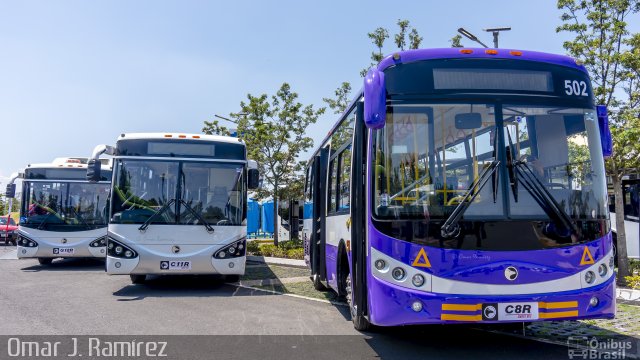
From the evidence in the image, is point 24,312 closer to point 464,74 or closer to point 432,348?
point 432,348

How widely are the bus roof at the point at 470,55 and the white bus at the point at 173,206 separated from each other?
5590 mm

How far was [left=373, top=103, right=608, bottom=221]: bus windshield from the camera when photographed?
511 centimetres

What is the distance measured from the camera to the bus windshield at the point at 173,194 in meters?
9.84

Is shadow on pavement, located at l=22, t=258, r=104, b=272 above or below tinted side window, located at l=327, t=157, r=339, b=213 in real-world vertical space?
below

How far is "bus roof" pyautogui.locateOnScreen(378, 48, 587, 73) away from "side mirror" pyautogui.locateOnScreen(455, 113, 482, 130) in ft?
2.38

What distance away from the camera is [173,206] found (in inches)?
391

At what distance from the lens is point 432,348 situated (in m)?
5.91

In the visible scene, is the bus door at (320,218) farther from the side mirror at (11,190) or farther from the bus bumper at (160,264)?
the side mirror at (11,190)

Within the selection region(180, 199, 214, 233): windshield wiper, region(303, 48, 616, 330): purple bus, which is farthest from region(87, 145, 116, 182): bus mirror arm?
region(303, 48, 616, 330): purple bus

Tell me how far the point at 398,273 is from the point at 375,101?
1.77 meters

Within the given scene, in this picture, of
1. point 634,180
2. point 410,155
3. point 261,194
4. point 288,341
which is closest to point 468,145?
point 410,155

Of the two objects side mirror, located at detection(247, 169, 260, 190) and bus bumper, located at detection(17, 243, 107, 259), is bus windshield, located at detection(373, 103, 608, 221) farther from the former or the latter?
bus bumper, located at detection(17, 243, 107, 259)

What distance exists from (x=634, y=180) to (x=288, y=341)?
12.5 metres

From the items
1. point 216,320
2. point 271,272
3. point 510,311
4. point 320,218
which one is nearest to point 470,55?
point 510,311
